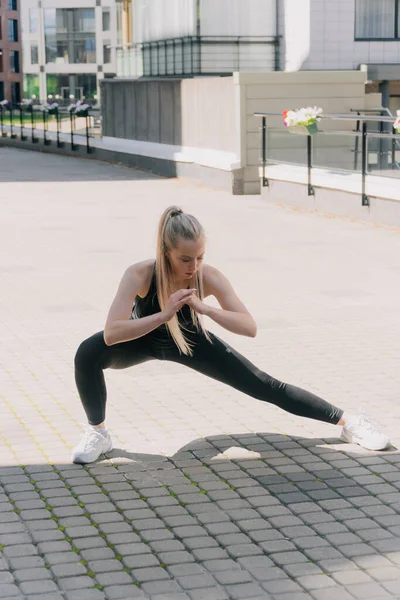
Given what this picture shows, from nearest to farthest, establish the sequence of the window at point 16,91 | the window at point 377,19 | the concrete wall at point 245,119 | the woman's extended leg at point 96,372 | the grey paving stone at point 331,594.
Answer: the grey paving stone at point 331,594, the woman's extended leg at point 96,372, the concrete wall at point 245,119, the window at point 377,19, the window at point 16,91

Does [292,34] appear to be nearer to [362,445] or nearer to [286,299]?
[286,299]

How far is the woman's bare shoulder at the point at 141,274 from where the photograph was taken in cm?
540

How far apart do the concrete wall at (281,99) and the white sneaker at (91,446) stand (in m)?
13.4

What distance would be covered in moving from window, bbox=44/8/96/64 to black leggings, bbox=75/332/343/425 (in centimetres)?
9907

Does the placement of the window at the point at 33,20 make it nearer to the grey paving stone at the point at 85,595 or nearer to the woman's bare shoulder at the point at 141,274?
the woman's bare shoulder at the point at 141,274

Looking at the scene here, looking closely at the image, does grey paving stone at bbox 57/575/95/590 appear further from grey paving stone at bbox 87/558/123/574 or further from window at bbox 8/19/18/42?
window at bbox 8/19/18/42

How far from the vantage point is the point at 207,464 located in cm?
563

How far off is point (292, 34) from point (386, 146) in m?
17.3

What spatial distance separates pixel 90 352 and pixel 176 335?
42cm

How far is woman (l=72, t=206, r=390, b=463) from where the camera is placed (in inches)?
207

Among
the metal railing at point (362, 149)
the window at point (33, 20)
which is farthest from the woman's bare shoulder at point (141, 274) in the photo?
the window at point (33, 20)

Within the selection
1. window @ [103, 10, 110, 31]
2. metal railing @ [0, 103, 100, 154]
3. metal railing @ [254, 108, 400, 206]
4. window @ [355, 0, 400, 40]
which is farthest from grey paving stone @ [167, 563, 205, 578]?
window @ [103, 10, 110, 31]

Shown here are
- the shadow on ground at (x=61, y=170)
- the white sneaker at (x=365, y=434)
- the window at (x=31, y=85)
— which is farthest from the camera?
the window at (x=31, y=85)

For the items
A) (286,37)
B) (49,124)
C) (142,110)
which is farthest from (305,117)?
(49,124)
